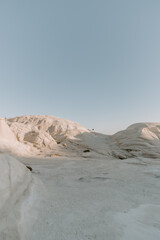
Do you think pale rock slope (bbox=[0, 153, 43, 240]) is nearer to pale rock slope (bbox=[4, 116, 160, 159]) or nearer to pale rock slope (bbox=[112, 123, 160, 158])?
pale rock slope (bbox=[4, 116, 160, 159])

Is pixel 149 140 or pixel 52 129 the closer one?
pixel 149 140

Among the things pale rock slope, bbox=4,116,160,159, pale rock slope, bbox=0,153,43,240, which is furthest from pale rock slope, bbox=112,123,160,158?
pale rock slope, bbox=0,153,43,240

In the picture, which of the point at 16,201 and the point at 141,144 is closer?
the point at 16,201

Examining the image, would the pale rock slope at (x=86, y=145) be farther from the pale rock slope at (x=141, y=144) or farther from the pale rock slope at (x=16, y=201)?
the pale rock slope at (x=16, y=201)

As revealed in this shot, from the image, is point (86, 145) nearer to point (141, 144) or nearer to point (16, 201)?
point (141, 144)

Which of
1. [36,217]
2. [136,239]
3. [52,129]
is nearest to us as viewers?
[136,239]

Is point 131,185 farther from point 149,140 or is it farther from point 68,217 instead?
point 149,140

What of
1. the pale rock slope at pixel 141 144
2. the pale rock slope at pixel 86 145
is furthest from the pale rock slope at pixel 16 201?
the pale rock slope at pixel 141 144

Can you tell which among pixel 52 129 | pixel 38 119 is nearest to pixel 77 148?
Result: pixel 52 129

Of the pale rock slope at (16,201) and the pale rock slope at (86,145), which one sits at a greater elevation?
the pale rock slope at (16,201)

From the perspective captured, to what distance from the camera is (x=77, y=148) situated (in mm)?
8078

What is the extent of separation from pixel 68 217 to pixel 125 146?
23.6 feet

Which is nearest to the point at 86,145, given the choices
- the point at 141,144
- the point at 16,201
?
the point at 141,144

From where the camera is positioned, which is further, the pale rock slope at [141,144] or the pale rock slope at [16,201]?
the pale rock slope at [141,144]
